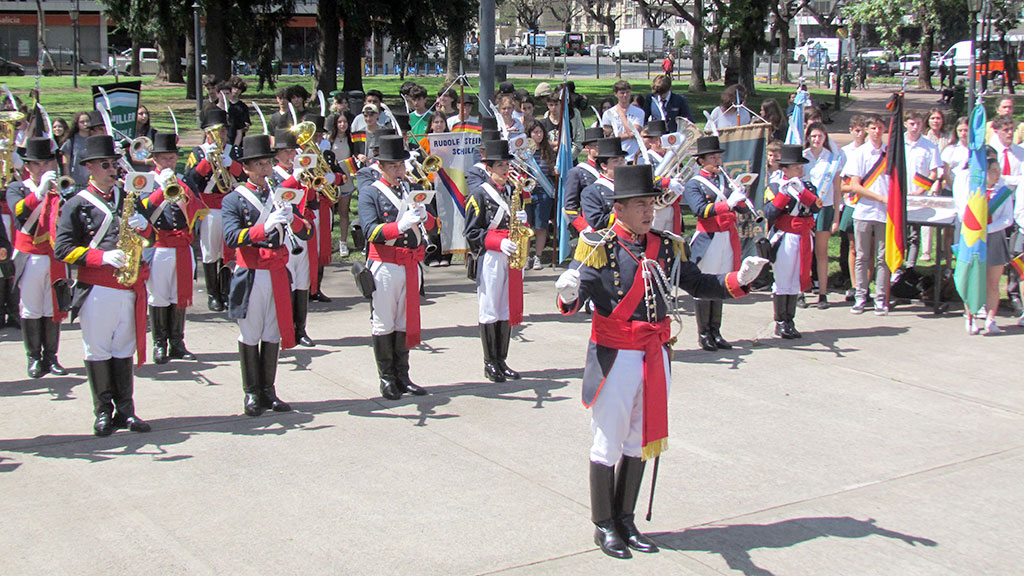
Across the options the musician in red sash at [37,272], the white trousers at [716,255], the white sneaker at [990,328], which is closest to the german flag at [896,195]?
the white sneaker at [990,328]

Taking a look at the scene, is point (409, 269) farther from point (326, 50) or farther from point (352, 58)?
point (352, 58)

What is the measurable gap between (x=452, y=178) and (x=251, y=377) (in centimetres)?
586

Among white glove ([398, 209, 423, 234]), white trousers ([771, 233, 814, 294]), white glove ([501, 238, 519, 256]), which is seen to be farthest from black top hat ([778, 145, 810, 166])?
white glove ([398, 209, 423, 234])

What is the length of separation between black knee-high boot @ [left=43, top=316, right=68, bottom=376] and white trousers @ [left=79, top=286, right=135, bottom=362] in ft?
5.71

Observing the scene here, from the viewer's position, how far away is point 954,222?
11.4 metres

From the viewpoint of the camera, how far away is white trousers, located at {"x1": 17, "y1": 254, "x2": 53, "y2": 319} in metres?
8.75

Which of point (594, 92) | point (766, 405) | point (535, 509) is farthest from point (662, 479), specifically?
point (594, 92)

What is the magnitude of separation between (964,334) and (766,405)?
11.7 ft

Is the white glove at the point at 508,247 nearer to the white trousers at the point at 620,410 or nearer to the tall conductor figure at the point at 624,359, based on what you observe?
the tall conductor figure at the point at 624,359

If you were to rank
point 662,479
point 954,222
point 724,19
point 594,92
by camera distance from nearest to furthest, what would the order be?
1. point 662,479
2. point 954,222
3. point 724,19
4. point 594,92

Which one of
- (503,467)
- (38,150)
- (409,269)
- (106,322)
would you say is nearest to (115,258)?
(106,322)

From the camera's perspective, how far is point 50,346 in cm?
882

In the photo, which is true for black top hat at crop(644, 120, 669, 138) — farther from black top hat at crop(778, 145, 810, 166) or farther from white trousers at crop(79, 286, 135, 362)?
white trousers at crop(79, 286, 135, 362)

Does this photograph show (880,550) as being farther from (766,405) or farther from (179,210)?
(179,210)
